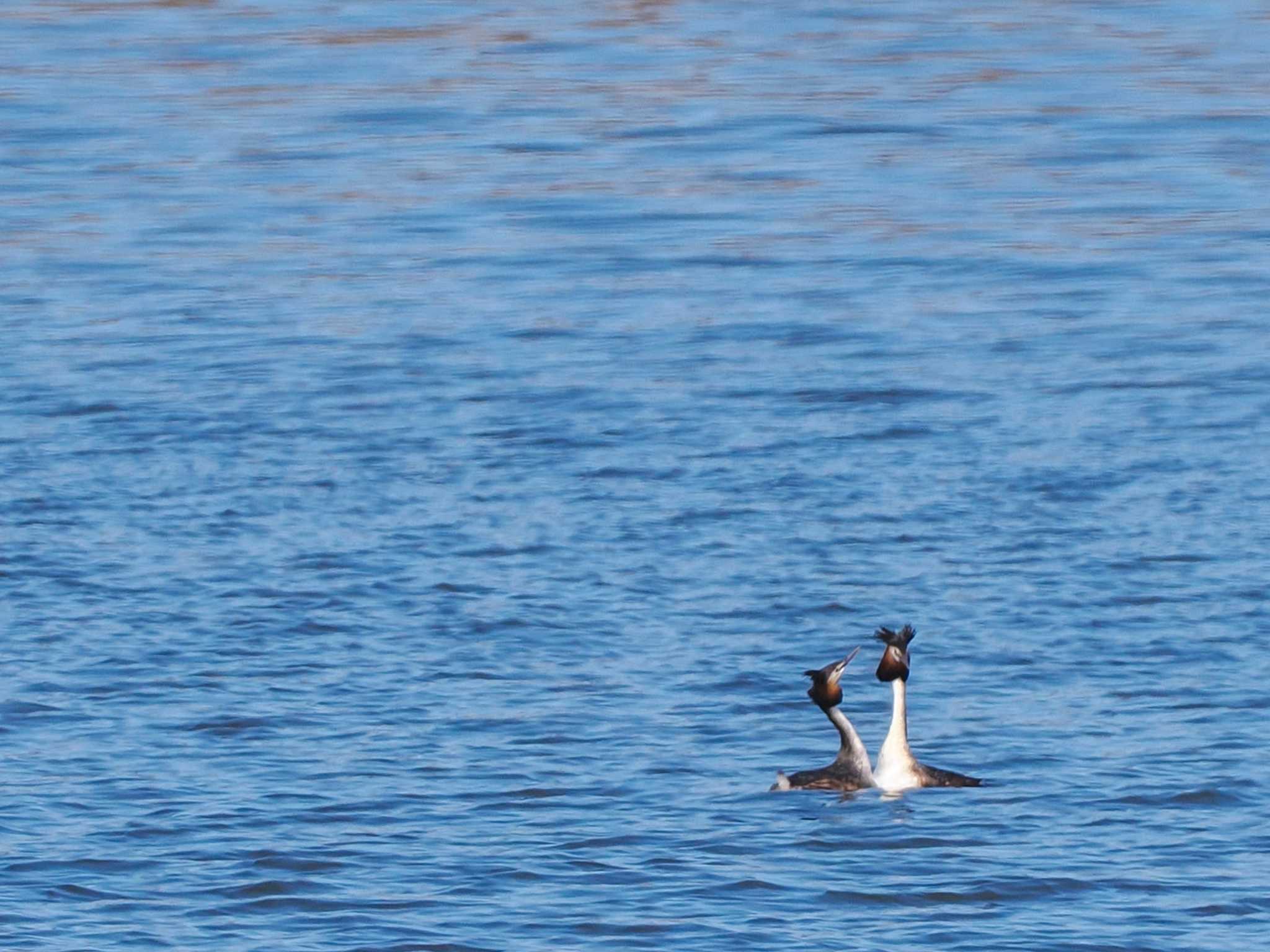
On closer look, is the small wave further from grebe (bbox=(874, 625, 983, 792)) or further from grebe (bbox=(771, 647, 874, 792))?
grebe (bbox=(771, 647, 874, 792))

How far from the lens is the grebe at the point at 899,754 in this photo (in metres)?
11.7

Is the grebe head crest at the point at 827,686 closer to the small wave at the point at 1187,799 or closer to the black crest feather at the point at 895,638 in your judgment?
the black crest feather at the point at 895,638

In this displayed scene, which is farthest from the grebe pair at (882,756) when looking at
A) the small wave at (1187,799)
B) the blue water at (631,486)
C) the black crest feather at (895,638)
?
the small wave at (1187,799)

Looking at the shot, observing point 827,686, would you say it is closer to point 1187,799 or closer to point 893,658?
point 893,658

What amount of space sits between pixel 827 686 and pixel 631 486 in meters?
4.50

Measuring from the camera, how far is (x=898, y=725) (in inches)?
465

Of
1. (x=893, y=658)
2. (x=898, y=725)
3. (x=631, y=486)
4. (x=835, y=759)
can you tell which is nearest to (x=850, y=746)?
(x=835, y=759)

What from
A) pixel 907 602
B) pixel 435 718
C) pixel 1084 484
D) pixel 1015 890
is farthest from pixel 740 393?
pixel 1015 890

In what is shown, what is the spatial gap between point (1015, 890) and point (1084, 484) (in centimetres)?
604

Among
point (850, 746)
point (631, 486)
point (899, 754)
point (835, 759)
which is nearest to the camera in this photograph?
point (899, 754)

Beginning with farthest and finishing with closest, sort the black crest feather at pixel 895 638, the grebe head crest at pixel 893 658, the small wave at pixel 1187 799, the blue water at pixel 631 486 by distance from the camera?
the black crest feather at pixel 895 638 < the grebe head crest at pixel 893 658 < the small wave at pixel 1187 799 < the blue water at pixel 631 486

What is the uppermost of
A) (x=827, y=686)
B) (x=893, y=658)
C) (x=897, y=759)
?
(x=893, y=658)

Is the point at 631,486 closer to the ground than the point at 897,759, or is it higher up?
higher up

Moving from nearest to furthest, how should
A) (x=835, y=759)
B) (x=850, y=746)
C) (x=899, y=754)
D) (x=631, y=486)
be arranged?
(x=899, y=754)
(x=850, y=746)
(x=835, y=759)
(x=631, y=486)
